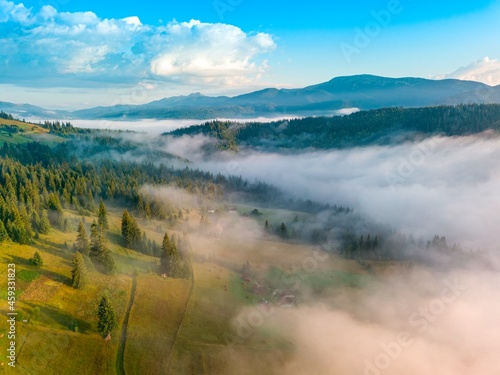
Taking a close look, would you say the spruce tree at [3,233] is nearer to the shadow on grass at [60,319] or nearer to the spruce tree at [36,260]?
the spruce tree at [36,260]

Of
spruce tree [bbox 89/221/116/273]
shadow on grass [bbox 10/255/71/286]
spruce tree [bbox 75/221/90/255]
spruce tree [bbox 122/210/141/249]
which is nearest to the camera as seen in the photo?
shadow on grass [bbox 10/255/71/286]

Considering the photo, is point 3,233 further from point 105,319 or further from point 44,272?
point 105,319

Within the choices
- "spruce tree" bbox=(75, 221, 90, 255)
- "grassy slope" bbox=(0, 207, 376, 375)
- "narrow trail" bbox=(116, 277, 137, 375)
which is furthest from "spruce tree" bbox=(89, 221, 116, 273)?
"narrow trail" bbox=(116, 277, 137, 375)

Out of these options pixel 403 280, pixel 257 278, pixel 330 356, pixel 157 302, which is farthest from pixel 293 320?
pixel 403 280

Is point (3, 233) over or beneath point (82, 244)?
over

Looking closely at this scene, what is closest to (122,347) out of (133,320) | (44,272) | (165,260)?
(133,320)

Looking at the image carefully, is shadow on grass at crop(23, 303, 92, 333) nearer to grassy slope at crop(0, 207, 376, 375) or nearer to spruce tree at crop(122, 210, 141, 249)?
grassy slope at crop(0, 207, 376, 375)

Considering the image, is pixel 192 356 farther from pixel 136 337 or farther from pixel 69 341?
pixel 69 341

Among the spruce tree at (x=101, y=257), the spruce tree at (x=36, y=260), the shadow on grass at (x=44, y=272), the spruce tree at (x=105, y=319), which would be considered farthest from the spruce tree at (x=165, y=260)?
the spruce tree at (x=105, y=319)
